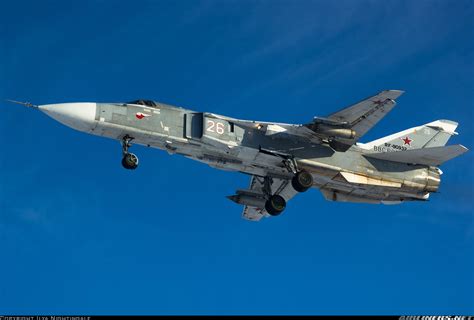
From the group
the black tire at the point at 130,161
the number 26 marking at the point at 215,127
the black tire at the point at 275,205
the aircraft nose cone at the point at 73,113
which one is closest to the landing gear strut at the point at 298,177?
the black tire at the point at 275,205

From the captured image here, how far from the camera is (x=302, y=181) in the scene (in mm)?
40219

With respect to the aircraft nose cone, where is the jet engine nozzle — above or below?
below

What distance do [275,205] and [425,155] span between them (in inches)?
291

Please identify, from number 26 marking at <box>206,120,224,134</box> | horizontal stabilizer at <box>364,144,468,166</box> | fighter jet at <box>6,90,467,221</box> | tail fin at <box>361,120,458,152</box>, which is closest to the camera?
fighter jet at <box>6,90,467,221</box>

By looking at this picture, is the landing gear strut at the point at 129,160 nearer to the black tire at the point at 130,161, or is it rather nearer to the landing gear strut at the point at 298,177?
the black tire at the point at 130,161

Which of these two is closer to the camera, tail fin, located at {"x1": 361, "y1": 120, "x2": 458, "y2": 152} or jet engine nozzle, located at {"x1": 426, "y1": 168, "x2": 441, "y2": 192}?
jet engine nozzle, located at {"x1": 426, "y1": 168, "x2": 441, "y2": 192}

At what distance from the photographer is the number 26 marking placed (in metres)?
39.3

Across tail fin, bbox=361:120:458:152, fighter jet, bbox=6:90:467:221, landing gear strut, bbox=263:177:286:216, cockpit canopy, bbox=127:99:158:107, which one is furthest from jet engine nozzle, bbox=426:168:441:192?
cockpit canopy, bbox=127:99:158:107

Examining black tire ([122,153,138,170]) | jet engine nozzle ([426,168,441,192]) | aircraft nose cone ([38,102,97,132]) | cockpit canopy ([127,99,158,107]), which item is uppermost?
cockpit canopy ([127,99,158,107])

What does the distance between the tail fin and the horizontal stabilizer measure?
89cm

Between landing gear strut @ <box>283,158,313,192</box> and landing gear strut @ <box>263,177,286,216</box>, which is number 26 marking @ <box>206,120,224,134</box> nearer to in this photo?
landing gear strut @ <box>283,158,313,192</box>

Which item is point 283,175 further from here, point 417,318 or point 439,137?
point 417,318

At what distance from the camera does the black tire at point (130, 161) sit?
124ft

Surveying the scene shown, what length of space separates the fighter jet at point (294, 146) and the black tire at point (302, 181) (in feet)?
0.15
